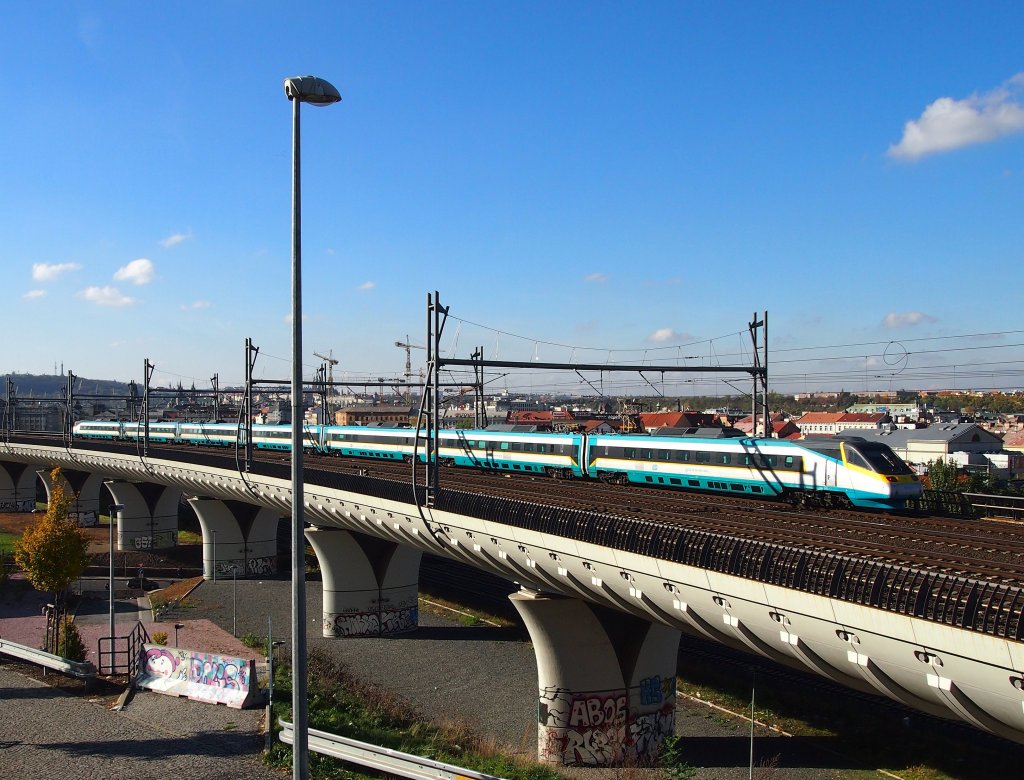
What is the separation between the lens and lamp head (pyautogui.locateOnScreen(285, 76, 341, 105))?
37.6ft

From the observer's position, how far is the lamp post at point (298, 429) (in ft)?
37.6

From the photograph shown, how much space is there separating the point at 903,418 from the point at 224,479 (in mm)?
96179

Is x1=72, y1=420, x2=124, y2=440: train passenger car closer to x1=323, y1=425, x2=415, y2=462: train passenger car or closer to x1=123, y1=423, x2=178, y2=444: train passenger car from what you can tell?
x1=123, y1=423, x2=178, y2=444: train passenger car

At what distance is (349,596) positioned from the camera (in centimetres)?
4319

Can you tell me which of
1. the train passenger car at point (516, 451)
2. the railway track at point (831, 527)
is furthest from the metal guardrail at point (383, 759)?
the train passenger car at point (516, 451)

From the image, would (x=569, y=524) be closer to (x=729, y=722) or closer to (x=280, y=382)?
(x=729, y=722)

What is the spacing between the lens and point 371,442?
58.4 m

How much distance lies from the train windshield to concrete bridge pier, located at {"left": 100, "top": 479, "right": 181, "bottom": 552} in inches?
2309

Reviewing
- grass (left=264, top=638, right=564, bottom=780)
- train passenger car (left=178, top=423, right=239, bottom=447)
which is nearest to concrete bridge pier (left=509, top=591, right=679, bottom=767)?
grass (left=264, top=638, right=564, bottom=780)

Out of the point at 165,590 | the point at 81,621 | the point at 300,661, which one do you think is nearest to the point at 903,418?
the point at 165,590

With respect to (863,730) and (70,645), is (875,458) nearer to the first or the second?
(863,730)

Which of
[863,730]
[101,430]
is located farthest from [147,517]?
[863,730]

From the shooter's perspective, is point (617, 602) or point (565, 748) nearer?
point (617, 602)

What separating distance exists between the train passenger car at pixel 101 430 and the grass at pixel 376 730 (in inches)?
2498
